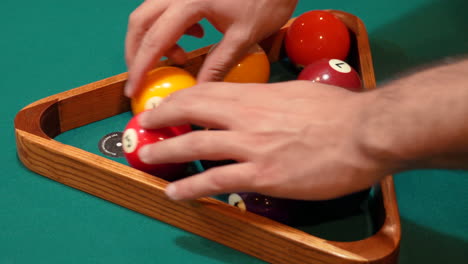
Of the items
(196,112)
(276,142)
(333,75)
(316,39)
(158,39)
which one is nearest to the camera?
(276,142)

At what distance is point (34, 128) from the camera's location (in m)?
1.35

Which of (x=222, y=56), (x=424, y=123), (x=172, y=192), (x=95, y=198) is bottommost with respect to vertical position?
(x=95, y=198)

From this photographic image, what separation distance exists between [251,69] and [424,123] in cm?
75

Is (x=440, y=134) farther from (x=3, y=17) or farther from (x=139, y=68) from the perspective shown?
(x=3, y=17)

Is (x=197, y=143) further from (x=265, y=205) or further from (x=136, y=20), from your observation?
(x=136, y=20)

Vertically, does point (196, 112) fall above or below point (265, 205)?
above

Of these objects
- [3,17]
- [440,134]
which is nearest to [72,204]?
[440,134]

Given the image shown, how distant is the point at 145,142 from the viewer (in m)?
1.25

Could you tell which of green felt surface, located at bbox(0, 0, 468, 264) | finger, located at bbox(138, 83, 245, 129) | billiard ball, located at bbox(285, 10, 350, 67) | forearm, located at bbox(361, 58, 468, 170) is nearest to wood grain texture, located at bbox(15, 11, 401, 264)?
green felt surface, located at bbox(0, 0, 468, 264)

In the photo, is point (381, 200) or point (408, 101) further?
point (381, 200)

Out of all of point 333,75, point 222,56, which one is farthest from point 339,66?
point 222,56

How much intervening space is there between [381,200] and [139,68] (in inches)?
26.9

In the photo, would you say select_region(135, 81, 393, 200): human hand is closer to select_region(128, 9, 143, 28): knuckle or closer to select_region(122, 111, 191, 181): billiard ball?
select_region(122, 111, 191, 181): billiard ball

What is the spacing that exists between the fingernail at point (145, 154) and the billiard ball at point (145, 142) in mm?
72
